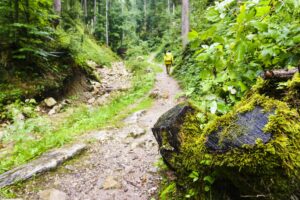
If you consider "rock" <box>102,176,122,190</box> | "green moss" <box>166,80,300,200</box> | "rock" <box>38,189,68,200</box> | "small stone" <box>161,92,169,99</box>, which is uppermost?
"green moss" <box>166,80,300,200</box>

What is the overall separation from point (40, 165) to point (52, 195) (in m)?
0.87

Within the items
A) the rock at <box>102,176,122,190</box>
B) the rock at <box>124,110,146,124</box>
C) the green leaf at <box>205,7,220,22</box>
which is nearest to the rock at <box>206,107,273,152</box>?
the green leaf at <box>205,7,220,22</box>

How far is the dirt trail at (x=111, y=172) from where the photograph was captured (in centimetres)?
391

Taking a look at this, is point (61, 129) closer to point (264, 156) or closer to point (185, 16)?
point (264, 156)

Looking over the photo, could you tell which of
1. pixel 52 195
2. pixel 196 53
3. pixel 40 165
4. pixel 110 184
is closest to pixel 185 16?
pixel 40 165

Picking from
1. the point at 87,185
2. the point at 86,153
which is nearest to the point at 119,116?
the point at 86,153

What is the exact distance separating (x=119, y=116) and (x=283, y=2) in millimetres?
6568

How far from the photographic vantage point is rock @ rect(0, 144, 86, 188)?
4098 mm

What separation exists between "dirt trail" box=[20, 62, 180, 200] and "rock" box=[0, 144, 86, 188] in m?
0.13

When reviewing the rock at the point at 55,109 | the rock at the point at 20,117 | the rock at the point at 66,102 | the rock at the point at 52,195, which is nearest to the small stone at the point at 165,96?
the rock at the point at 66,102

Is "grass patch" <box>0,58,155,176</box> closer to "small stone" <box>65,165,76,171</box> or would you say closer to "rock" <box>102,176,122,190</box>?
"small stone" <box>65,165,76,171</box>

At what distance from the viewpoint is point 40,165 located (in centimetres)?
448

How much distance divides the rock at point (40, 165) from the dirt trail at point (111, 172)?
0.13 m

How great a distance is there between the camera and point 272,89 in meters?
2.32
